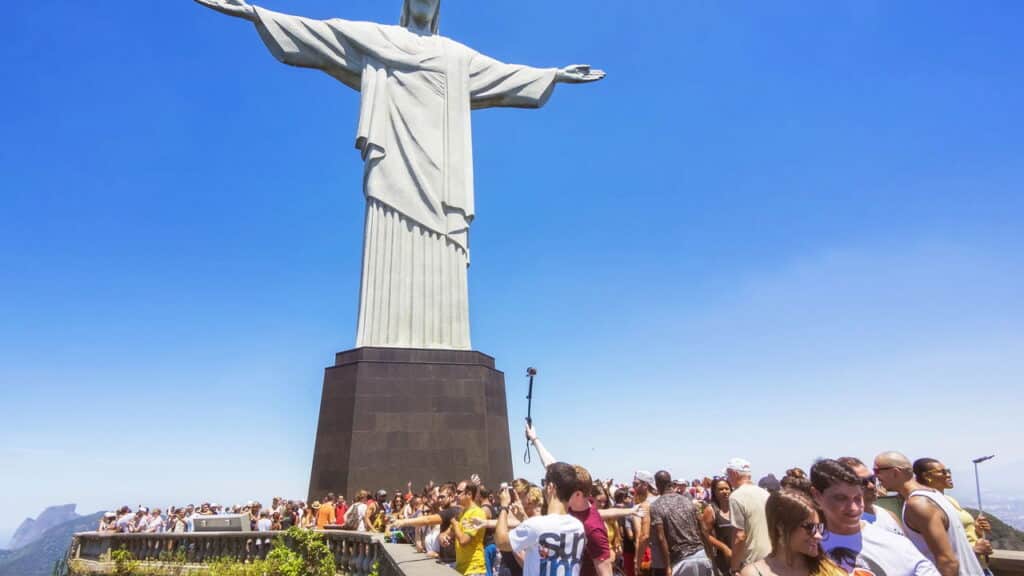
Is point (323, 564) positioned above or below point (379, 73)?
below

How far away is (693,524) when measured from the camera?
557 cm

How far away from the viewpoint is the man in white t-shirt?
11.8ft

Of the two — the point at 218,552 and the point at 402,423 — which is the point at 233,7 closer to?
the point at 402,423

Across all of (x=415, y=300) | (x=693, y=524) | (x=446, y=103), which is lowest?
(x=693, y=524)

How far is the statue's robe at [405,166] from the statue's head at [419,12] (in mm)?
610

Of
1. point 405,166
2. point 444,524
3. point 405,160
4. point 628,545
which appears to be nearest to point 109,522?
point 405,166

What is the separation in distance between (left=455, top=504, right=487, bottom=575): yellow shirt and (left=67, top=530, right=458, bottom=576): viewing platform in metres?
0.13

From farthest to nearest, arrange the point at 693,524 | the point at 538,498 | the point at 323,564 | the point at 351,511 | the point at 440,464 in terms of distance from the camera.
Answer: the point at 440,464 → the point at 351,511 → the point at 323,564 → the point at 693,524 → the point at 538,498

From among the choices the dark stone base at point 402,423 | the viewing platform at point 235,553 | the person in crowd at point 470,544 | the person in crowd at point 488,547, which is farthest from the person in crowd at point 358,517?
the person in crowd at point 470,544

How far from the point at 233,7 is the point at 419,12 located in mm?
4912

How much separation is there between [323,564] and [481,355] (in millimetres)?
6540

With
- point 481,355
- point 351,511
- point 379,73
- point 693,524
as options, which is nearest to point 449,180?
point 379,73

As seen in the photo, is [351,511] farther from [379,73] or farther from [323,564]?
[379,73]

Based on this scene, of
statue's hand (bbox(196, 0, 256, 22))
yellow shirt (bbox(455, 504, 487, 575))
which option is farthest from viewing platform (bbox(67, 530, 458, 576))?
statue's hand (bbox(196, 0, 256, 22))
